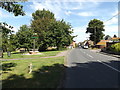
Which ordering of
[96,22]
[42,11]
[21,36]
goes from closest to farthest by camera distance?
[21,36] < [42,11] < [96,22]

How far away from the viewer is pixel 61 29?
1689 inches

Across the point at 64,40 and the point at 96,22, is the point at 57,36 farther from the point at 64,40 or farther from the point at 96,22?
the point at 96,22

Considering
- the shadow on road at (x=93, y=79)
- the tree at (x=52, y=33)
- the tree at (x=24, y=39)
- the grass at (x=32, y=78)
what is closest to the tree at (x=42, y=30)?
the tree at (x=52, y=33)

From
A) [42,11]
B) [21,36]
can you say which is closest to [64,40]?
[21,36]

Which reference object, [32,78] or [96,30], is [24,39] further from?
[96,30]

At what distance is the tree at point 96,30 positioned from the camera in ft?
225

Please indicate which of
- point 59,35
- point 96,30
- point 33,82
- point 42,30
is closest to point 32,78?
point 33,82

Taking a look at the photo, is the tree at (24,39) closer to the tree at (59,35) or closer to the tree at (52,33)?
the tree at (52,33)

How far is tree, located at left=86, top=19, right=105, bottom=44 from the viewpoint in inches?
2694

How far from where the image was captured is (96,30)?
69.1 m

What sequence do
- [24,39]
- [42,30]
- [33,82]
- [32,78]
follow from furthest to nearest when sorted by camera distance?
[42,30] → [24,39] → [32,78] → [33,82]

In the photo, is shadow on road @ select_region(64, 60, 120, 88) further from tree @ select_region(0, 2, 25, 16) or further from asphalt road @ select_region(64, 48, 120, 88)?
tree @ select_region(0, 2, 25, 16)

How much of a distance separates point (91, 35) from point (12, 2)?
68.0 metres

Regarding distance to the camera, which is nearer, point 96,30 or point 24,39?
point 24,39
